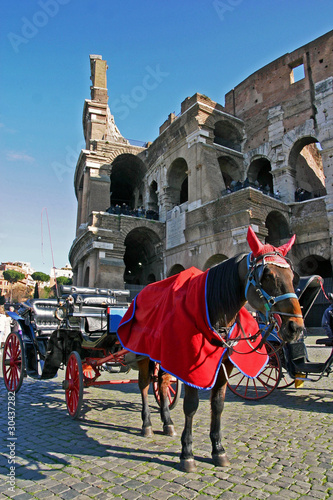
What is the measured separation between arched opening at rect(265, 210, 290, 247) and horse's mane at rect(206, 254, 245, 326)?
503 inches

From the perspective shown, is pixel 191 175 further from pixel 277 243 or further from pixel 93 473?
pixel 93 473

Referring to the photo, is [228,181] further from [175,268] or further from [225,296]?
[225,296]

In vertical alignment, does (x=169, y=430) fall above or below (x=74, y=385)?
below

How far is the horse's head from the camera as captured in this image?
2.33m

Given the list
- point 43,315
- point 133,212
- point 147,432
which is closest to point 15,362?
point 43,315

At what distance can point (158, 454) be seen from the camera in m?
2.97

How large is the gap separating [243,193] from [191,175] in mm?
3882

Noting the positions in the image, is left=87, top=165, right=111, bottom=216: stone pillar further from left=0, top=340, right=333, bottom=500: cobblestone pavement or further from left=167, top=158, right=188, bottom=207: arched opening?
left=0, top=340, right=333, bottom=500: cobblestone pavement

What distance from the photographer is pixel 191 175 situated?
16656 mm

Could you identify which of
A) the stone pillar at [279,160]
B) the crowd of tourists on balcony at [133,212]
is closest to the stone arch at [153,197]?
the crowd of tourists on balcony at [133,212]

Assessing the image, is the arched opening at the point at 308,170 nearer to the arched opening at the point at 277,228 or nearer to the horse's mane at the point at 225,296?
the arched opening at the point at 277,228

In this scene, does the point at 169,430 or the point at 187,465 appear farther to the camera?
the point at 169,430

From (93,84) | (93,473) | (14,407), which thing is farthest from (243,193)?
(93,84)

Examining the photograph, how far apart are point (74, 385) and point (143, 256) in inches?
648
